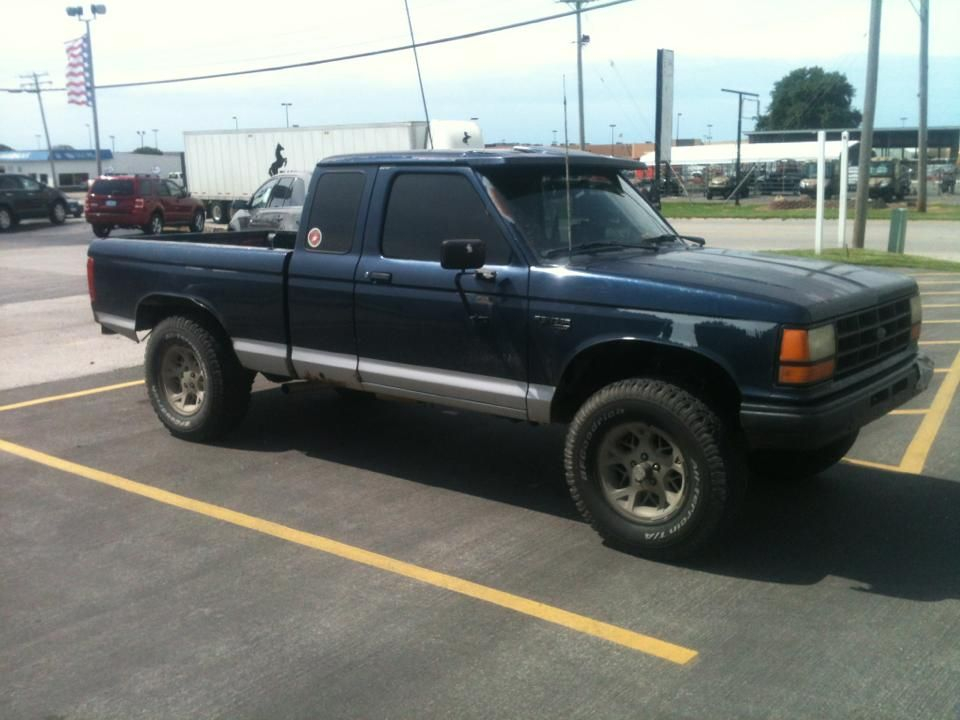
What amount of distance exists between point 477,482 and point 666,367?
5.66 feet

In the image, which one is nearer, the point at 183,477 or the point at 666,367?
the point at 666,367

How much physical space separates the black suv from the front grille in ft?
114

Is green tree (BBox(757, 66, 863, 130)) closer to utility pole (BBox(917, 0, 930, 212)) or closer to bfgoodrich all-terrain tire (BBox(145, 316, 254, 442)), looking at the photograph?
utility pole (BBox(917, 0, 930, 212))

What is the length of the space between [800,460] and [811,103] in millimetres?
108224

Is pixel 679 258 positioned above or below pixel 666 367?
above

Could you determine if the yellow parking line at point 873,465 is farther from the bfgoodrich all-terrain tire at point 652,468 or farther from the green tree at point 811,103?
the green tree at point 811,103

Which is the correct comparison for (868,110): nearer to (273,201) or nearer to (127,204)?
(273,201)

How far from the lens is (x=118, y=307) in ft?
25.4

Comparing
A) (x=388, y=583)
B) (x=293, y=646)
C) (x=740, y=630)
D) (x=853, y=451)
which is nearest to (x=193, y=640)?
(x=293, y=646)

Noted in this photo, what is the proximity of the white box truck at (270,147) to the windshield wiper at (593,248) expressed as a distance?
21482mm

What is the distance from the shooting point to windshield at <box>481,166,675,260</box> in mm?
5738

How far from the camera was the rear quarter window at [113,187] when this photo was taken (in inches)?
1195

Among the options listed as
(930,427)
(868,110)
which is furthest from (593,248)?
(868,110)

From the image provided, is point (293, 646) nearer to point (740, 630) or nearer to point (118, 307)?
point (740, 630)
